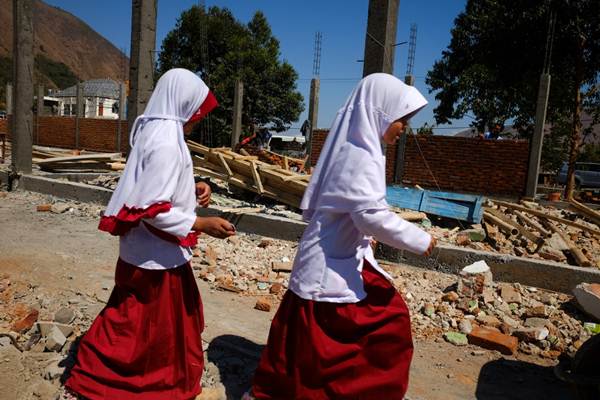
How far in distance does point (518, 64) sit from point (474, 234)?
12440mm

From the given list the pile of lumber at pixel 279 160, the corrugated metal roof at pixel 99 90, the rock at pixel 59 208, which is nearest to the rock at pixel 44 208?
the rock at pixel 59 208

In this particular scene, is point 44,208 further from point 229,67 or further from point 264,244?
point 229,67

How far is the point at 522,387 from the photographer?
10.7ft

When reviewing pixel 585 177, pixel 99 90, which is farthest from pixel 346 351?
pixel 99 90

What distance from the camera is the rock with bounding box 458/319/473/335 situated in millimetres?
4016

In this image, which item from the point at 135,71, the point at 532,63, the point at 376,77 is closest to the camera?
the point at 376,77

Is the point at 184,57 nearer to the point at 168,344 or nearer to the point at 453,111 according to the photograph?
the point at 453,111

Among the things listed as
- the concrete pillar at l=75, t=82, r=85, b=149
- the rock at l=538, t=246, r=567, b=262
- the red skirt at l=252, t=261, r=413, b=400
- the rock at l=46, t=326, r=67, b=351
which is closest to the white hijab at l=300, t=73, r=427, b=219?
the red skirt at l=252, t=261, r=413, b=400

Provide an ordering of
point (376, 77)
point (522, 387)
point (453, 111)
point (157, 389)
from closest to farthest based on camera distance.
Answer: point (376, 77)
point (157, 389)
point (522, 387)
point (453, 111)

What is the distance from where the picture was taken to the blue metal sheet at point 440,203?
7082 millimetres

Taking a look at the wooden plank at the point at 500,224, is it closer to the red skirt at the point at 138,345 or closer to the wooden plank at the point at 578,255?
the wooden plank at the point at 578,255

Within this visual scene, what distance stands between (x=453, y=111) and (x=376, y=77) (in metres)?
21.1

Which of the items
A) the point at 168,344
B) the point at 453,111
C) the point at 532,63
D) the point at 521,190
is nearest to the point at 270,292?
the point at 168,344

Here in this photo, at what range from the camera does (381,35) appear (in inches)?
204
